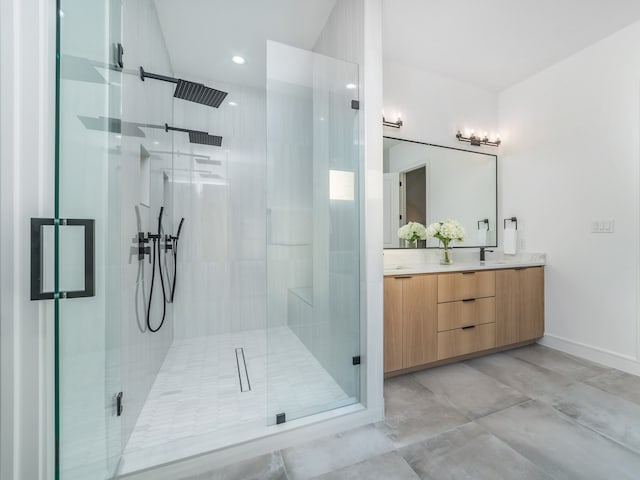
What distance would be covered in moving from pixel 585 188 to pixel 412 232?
5.21 ft

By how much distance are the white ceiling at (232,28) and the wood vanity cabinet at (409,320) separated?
2126 mm

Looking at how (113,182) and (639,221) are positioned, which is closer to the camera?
(113,182)

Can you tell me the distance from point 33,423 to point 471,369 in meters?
2.64

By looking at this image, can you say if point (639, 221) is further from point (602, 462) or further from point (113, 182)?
point (113, 182)

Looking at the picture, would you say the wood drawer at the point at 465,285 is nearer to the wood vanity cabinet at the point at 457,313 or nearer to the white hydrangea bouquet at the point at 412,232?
the wood vanity cabinet at the point at 457,313

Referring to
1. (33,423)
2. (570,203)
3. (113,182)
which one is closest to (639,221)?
(570,203)

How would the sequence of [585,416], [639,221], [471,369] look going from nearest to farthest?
[585,416] < [639,221] < [471,369]

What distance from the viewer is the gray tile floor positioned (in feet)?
4.09

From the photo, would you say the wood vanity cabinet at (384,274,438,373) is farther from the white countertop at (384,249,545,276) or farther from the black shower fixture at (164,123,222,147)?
the black shower fixture at (164,123,222,147)

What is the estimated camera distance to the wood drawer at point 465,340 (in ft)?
7.20

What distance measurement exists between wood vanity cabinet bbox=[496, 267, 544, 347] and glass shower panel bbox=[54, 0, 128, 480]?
9.35 ft

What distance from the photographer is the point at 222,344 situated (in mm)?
2699

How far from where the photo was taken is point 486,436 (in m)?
1.47

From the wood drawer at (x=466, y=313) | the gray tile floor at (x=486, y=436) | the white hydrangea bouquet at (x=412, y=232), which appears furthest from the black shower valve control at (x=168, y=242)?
the wood drawer at (x=466, y=313)
